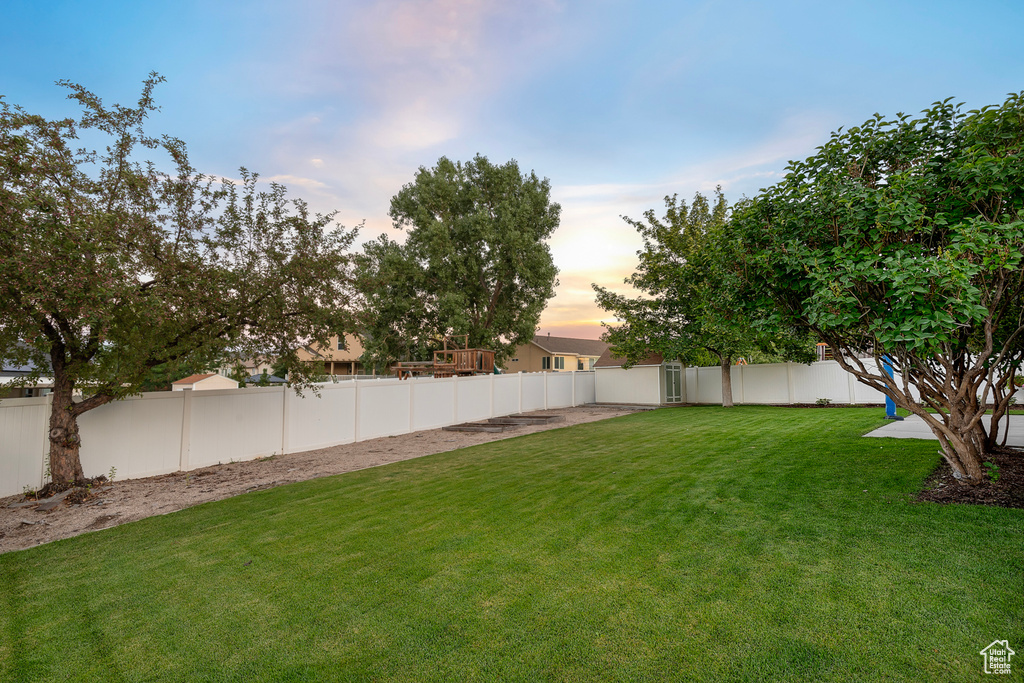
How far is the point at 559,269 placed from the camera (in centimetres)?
2742

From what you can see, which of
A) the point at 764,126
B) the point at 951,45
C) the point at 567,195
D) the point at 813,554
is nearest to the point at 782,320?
the point at 813,554

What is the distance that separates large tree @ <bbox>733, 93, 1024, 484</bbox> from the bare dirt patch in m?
7.44

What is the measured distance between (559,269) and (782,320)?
2219cm

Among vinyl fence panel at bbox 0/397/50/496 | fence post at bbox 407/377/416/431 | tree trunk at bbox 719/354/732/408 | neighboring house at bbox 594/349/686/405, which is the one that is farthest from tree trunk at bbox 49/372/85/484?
tree trunk at bbox 719/354/732/408

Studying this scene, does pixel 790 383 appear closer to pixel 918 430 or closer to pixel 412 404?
pixel 918 430

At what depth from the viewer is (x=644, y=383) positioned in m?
21.6

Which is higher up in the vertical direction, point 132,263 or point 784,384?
point 132,263

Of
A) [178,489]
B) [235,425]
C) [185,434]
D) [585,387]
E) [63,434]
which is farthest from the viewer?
[585,387]

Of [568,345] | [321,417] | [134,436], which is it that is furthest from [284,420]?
[568,345]

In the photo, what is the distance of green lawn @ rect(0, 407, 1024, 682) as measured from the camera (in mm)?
2475

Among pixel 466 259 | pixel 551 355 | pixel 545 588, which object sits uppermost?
pixel 466 259

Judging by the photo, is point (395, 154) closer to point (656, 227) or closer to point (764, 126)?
point (764, 126)

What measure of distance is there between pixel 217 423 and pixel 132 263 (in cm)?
357

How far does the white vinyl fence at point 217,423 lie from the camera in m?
6.57
